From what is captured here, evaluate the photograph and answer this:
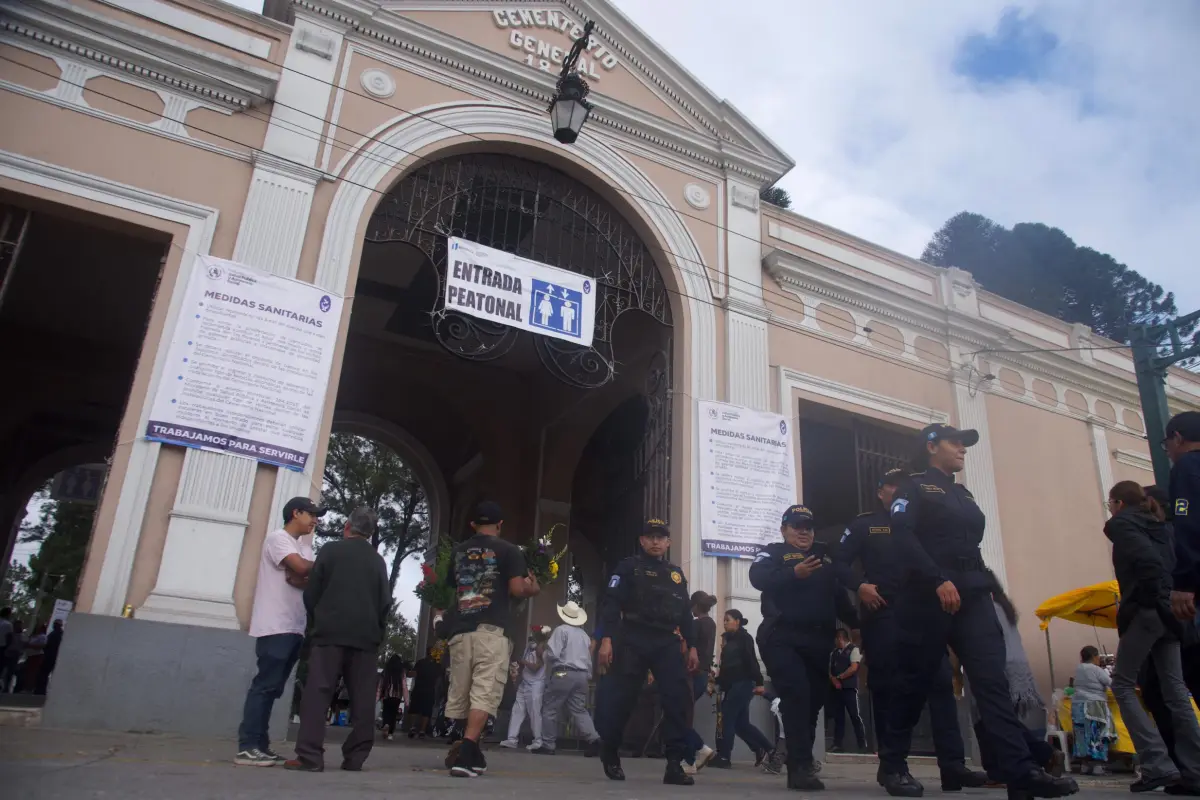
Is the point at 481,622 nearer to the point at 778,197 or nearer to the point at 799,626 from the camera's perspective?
the point at 799,626

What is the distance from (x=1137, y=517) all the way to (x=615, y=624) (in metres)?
3.09

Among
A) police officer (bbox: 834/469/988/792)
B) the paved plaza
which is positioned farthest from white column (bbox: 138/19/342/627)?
police officer (bbox: 834/469/988/792)

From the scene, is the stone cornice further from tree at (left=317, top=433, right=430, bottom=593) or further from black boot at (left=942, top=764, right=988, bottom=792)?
tree at (left=317, top=433, right=430, bottom=593)

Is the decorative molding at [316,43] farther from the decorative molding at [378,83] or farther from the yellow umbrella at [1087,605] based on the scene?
the yellow umbrella at [1087,605]

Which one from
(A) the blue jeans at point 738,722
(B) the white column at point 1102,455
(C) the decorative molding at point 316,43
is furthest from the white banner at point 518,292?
(B) the white column at point 1102,455

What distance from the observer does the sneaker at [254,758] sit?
4.71 metres

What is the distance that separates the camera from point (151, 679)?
657 cm

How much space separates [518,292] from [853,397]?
4943mm

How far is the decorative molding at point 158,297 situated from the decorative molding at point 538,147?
1.18m

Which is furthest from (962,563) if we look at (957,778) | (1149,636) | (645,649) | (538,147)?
(538,147)

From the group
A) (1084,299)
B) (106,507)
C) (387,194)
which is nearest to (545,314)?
(387,194)

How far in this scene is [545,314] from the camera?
9.71 m

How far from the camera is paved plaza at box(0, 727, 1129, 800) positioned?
10.5ft

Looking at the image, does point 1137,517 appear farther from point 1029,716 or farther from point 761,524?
point 761,524
